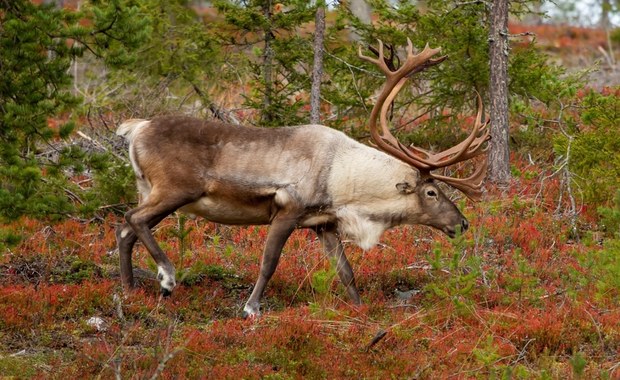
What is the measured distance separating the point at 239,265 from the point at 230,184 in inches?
66.7

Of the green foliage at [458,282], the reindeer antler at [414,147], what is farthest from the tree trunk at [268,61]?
the green foliage at [458,282]

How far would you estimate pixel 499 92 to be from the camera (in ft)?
38.6

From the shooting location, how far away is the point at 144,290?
27.6 feet

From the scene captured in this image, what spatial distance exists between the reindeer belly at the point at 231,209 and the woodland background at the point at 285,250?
45 centimetres

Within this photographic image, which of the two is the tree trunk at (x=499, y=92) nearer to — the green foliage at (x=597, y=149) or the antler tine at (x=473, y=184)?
the green foliage at (x=597, y=149)

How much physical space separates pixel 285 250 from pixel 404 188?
7.16ft

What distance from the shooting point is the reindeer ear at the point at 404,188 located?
8.59 metres

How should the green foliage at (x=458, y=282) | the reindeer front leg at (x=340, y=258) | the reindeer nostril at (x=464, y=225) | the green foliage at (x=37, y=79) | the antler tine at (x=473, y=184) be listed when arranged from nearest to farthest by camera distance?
the green foliage at (x=37, y=79) < the green foliage at (x=458, y=282) < the reindeer front leg at (x=340, y=258) < the antler tine at (x=473, y=184) < the reindeer nostril at (x=464, y=225)

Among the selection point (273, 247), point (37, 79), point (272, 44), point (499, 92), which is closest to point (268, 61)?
point (272, 44)

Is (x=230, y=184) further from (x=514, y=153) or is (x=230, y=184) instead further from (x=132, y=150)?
(x=514, y=153)

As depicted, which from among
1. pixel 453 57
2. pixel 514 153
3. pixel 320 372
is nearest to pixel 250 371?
pixel 320 372

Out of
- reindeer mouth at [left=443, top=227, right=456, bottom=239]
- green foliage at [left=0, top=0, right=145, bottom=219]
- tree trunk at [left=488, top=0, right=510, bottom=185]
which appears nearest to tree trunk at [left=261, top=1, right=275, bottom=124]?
tree trunk at [left=488, top=0, right=510, bottom=185]

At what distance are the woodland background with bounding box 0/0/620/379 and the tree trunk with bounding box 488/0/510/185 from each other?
0.30 meters

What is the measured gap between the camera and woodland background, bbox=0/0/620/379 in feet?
21.8
